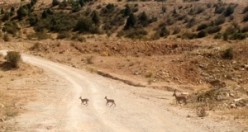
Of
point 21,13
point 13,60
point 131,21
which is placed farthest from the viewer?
point 21,13

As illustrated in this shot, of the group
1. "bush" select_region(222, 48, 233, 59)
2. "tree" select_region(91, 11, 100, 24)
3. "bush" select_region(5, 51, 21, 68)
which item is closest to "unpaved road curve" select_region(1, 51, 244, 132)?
"bush" select_region(5, 51, 21, 68)

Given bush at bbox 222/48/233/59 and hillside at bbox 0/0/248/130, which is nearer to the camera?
hillside at bbox 0/0/248/130

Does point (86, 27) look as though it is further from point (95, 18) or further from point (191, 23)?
point (191, 23)

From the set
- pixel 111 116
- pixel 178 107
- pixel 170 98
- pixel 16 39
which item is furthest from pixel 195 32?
pixel 111 116

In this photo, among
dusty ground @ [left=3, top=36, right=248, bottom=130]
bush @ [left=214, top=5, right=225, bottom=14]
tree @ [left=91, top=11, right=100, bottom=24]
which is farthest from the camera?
tree @ [left=91, top=11, right=100, bottom=24]

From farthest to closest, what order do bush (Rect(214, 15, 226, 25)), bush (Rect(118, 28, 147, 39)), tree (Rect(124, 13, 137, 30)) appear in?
tree (Rect(124, 13, 137, 30)) → bush (Rect(214, 15, 226, 25)) → bush (Rect(118, 28, 147, 39))

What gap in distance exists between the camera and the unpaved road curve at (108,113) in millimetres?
22500

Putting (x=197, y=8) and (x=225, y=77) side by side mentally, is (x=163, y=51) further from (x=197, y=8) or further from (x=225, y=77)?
→ (x=197, y=8)

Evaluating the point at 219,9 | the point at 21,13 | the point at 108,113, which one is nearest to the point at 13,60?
the point at 108,113

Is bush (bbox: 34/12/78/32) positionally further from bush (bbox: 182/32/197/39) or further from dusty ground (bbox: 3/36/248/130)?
bush (bbox: 182/32/197/39)

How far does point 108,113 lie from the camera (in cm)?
2641

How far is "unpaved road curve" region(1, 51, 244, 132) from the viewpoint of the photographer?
73.8 feet

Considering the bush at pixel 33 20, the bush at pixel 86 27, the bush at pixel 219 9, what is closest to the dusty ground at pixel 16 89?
the bush at pixel 86 27

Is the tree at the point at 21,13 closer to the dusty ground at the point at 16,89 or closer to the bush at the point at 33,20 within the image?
the bush at the point at 33,20
